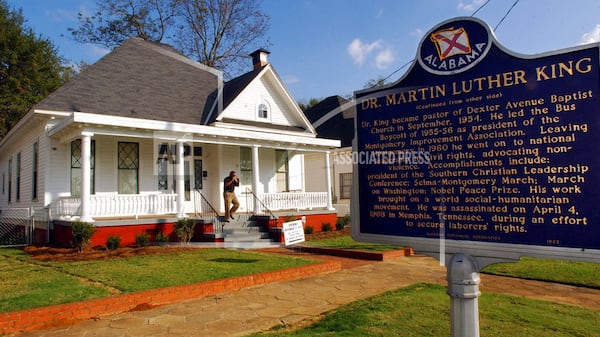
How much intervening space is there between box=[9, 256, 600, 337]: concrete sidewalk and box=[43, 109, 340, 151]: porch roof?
7898mm

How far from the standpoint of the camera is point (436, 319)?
5.28 meters

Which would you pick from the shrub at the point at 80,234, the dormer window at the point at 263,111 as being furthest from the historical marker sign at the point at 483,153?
the dormer window at the point at 263,111

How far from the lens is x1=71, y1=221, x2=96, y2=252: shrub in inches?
448

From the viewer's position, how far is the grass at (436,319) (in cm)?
485

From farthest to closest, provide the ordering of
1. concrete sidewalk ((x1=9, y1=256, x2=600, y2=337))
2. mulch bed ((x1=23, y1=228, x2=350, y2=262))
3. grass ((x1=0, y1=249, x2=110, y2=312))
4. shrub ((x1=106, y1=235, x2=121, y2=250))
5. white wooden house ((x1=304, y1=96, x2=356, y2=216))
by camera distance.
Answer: white wooden house ((x1=304, y1=96, x2=356, y2=216)), shrub ((x1=106, y1=235, x2=121, y2=250)), mulch bed ((x1=23, y1=228, x2=350, y2=262)), grass ((x1=0, y1=249, x2=110, y2=312)), concrete sidewalk ((x1=9, y1=256, x2=600, y2=337))

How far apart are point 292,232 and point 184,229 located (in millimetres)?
3918

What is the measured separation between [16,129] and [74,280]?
11.6 meters

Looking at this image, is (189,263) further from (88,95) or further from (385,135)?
(88,95)

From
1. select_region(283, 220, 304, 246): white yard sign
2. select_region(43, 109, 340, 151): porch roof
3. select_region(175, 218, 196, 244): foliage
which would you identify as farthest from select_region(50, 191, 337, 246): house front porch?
select_region(283, 220, 304, 246): white yard sign

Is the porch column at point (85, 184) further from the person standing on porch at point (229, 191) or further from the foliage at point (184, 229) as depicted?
the person standing on porch at point (229, 191)

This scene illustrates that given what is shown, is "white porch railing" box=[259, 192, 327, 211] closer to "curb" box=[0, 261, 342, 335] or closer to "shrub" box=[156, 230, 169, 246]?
"shrub" box=[156, 230, 169, 246]

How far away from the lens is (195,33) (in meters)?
35.0

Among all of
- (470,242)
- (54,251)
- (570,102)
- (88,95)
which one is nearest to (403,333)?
(470,242)

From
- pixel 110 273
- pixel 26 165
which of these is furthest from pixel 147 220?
pixel 26 165
